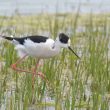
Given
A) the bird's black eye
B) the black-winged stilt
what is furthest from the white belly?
the bird's black eye

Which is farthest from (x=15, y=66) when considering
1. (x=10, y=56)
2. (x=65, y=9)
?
(x=65, y=9)

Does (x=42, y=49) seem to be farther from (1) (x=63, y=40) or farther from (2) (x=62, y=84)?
(2) (x=62, y=84)

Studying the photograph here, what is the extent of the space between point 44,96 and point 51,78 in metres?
0.46

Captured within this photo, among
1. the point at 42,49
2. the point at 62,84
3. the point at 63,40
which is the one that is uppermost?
the point at 63,40

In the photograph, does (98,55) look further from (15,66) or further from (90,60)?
(15,66)

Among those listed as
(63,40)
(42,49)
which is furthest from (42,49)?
(63,40)

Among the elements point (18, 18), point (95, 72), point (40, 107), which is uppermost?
point (18, 18)

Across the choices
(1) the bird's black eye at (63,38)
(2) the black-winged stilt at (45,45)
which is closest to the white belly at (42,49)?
(2) the black-winged stilt at (45,45)

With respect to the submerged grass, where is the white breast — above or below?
above

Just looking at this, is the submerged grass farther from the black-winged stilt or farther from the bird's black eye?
the bird's black eye

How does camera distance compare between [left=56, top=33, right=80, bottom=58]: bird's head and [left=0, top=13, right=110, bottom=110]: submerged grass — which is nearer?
[left=0, top=13, right=110, bottom=110]: submerged grass

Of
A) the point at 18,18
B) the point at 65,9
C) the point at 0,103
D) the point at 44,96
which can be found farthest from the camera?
the point at 65,9

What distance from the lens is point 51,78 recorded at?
6.21m

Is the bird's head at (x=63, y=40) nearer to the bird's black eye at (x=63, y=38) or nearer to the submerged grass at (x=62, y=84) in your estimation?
the bird's black eye at (x=63, y=38)
